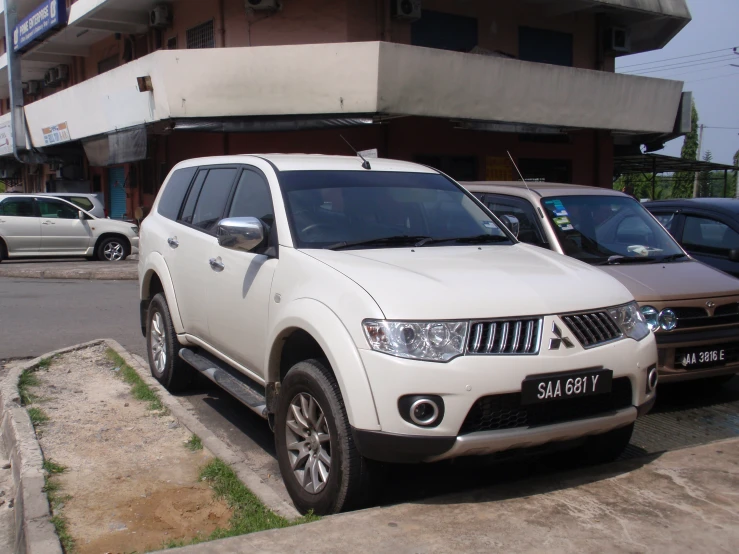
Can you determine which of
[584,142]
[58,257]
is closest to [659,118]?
[584,142]

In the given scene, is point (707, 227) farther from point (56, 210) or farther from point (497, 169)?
point (56, 210)

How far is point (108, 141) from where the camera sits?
61.5 feet

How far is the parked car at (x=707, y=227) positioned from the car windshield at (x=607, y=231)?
1.23 m

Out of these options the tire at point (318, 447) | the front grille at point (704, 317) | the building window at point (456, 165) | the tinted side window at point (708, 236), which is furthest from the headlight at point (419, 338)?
the building window at point (456, 165)

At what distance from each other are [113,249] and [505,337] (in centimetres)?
1641

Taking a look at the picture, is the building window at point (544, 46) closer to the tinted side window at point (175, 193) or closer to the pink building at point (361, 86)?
the pink building at point (361, 86)

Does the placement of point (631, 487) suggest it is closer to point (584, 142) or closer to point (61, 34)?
point (584, 142)

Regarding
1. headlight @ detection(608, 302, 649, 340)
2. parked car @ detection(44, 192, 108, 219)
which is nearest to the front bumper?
headlight @ detection(608, 302, 649, 340)

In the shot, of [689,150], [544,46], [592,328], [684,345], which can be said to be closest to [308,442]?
[592,328]

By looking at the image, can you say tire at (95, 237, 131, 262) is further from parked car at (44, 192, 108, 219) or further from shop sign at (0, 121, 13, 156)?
shop sign at (0, 121, 13, 156)

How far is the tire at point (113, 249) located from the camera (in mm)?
18344

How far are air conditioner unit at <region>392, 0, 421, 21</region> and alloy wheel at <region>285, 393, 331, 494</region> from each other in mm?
13219

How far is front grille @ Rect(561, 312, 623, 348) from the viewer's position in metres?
3.75

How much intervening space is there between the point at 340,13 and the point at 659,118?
336 inches
